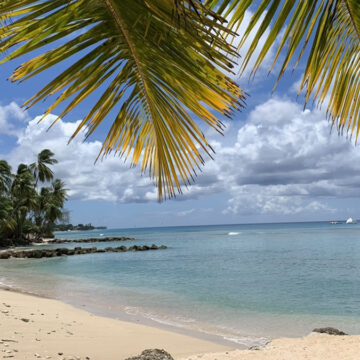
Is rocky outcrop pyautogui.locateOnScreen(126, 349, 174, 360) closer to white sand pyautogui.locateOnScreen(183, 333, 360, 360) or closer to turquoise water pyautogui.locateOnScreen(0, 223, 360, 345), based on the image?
white sand pyautogui.locateOnScreen(183, 333, 360, 360)

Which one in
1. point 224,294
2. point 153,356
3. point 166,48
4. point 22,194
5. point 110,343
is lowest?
point 224,294

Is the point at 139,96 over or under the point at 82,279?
over

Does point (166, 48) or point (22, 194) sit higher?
point (22, 194)

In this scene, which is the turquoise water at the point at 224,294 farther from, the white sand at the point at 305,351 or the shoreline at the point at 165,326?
the white sand at the point at 305,351

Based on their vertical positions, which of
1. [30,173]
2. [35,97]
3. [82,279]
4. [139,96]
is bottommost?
[82,279]

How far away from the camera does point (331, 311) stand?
47.2 feet

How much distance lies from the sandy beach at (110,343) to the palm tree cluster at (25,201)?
1570 inches

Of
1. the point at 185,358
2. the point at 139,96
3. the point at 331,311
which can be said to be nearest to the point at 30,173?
the point at 331,311

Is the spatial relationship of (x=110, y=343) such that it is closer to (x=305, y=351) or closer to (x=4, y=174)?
(x=305, y=351)

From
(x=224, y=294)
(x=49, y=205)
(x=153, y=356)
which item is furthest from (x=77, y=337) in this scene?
(x=49, y=205)

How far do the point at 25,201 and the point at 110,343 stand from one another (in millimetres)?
51683

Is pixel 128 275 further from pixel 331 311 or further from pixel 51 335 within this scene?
pixel 51 335

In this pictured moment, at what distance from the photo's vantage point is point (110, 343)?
8539mm

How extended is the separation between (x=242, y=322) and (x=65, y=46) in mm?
11947
